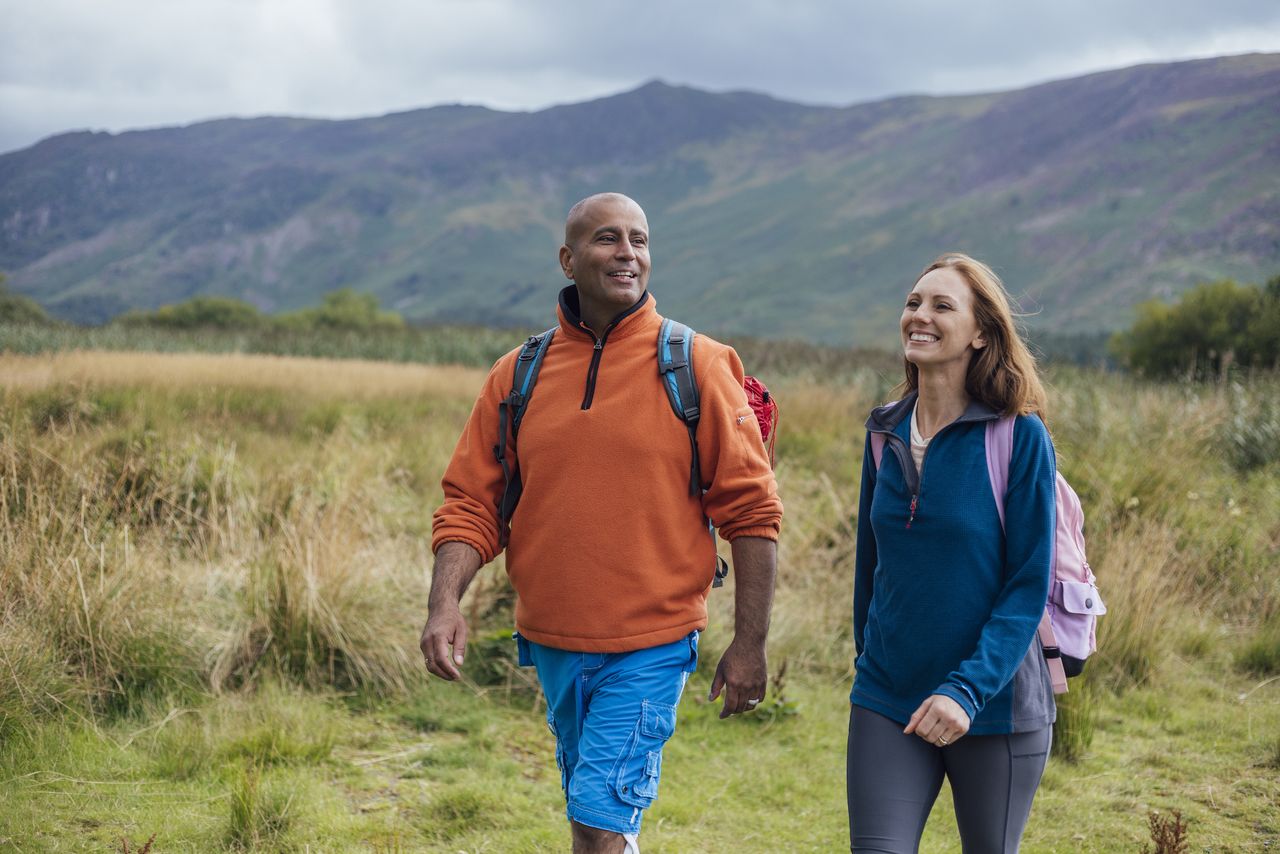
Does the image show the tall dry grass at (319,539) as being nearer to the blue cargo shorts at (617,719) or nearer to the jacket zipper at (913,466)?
the jacket zipper at (913,466)

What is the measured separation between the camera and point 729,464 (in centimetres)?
252

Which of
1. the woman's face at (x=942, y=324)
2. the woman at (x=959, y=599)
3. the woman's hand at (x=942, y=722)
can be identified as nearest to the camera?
the woman's hand at (x=942, y=722)

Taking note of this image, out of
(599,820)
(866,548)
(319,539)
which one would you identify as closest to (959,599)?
(866,548)

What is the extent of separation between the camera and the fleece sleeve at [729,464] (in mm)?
2520

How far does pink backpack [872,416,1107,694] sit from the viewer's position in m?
2.35

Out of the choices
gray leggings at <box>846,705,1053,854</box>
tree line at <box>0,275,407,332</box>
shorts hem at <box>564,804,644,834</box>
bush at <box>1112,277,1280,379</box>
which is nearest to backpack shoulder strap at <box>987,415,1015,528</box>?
gray leggings at <box>846,705,1053,854</box>

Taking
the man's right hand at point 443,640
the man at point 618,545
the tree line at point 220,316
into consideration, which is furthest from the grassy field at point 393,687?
the tree line at point 220,316

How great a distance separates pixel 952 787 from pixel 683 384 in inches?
42.6

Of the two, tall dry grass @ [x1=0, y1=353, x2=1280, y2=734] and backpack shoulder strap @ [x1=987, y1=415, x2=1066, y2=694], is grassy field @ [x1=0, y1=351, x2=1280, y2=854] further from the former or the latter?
backpack shoulder strap @ [x1=987, y1=415, x2=1066, y2=694]

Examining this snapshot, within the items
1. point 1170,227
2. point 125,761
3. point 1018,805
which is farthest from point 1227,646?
point 1170,227

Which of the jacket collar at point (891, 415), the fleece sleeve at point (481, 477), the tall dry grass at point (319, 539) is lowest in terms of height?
the tall dry grass at point (319, 539)

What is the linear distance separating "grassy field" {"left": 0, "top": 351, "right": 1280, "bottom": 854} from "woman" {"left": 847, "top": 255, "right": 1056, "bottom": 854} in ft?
4.98

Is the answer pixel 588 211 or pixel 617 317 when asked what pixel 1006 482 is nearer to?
pixel 617 317

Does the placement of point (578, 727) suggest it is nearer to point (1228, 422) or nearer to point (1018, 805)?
point (1018, 805)
